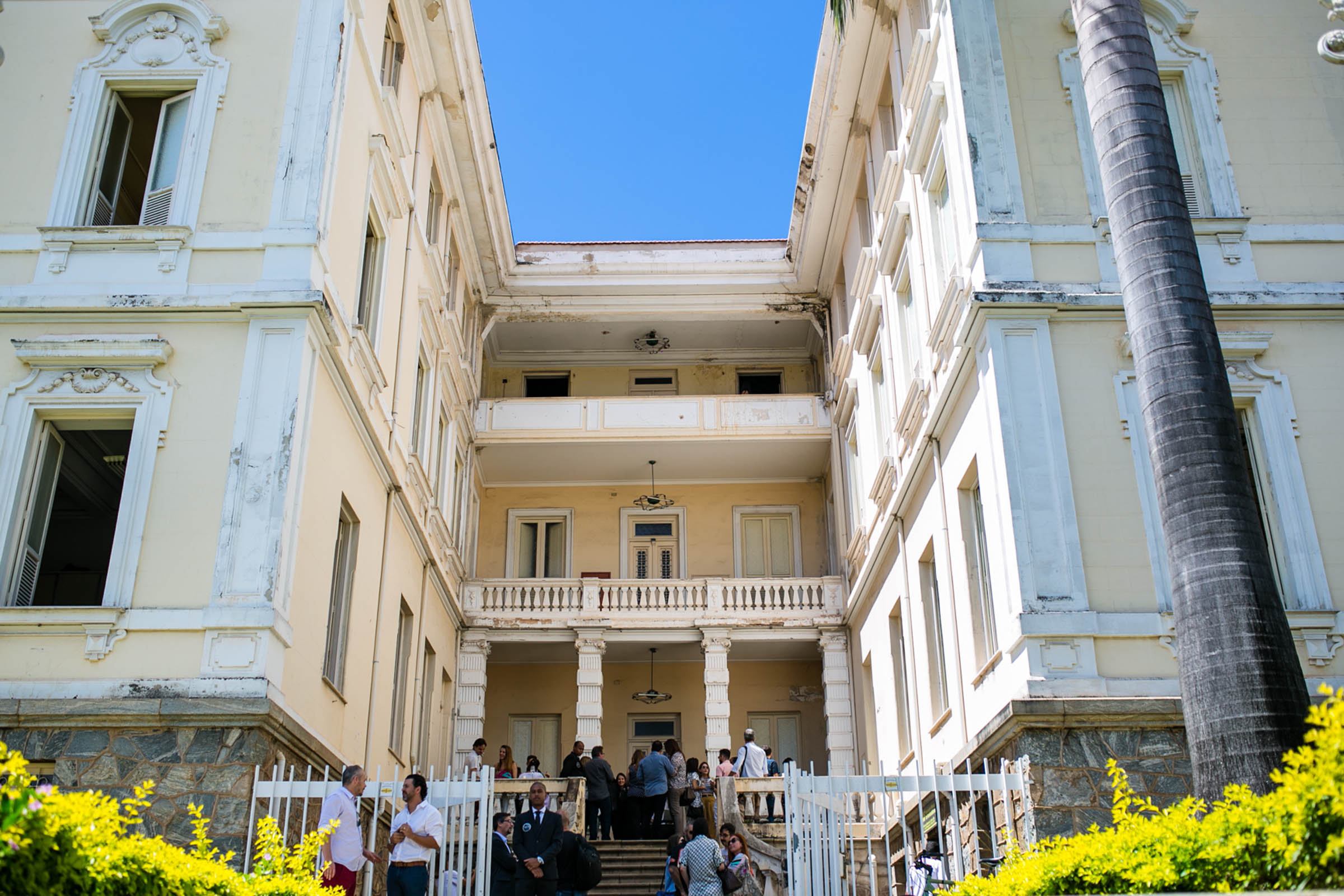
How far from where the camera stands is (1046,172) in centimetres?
1472

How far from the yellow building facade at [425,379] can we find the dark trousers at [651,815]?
369cm

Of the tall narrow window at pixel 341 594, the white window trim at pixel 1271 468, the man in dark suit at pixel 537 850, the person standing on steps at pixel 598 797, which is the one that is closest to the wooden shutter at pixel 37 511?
the tall narrow window at pixel 341 594

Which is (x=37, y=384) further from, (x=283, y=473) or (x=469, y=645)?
(x=469, y=645)

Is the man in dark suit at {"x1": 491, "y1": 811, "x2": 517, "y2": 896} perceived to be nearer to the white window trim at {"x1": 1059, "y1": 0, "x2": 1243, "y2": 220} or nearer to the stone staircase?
the stone staircase

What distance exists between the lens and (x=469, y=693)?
2359cm

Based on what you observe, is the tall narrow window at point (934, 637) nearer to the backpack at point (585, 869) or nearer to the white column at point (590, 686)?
the backpack at point (585, 869)

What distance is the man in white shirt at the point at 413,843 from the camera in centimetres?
1042

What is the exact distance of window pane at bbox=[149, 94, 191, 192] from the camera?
1487 centimetres

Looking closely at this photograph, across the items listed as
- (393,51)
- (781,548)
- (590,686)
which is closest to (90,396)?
(393,51)

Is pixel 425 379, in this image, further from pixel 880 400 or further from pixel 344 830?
pixel 344 830

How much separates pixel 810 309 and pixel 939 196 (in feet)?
31.7

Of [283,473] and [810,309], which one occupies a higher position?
[810,309]

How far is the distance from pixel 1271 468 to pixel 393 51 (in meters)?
13.3

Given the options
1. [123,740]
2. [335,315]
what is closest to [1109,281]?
[335,315]
